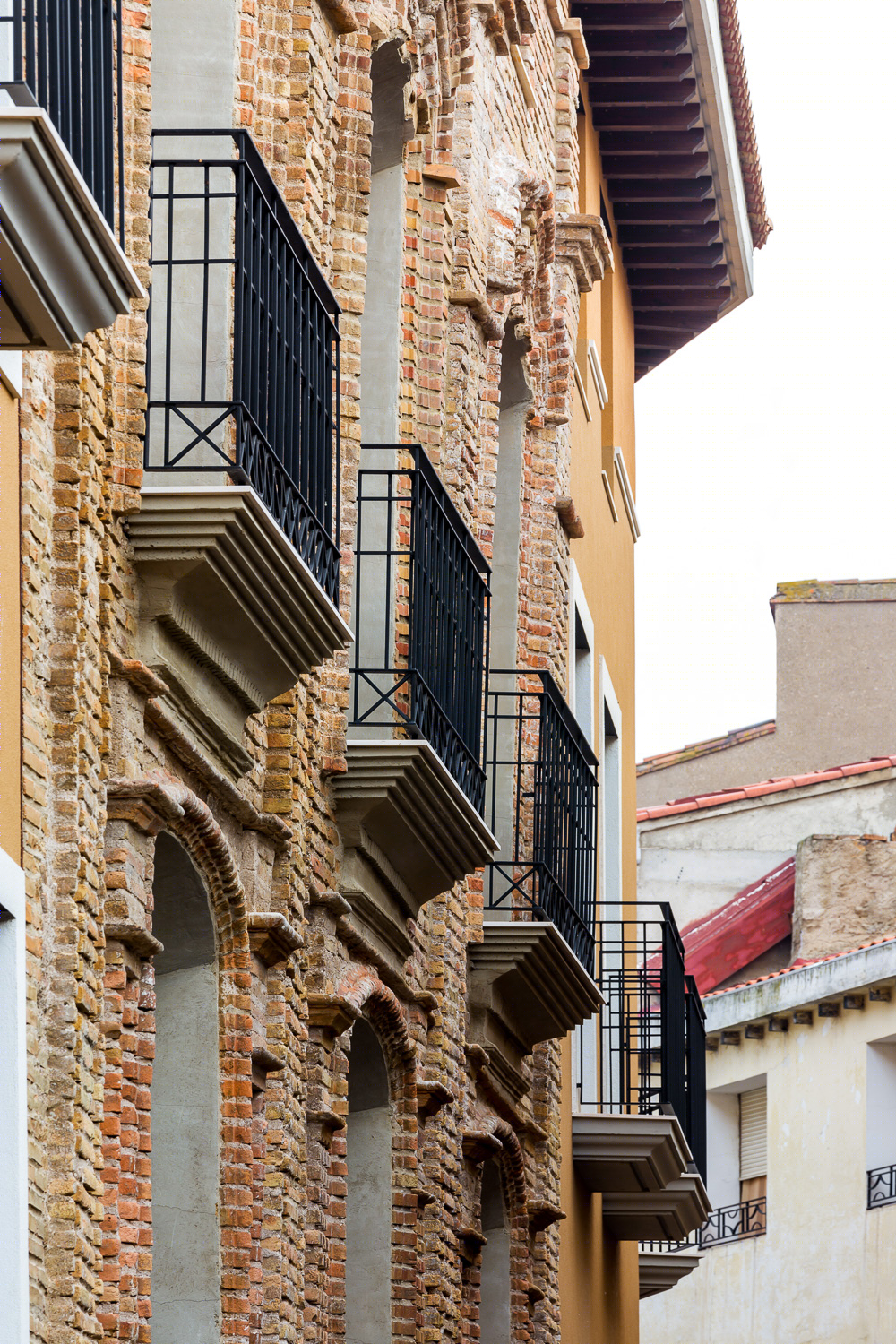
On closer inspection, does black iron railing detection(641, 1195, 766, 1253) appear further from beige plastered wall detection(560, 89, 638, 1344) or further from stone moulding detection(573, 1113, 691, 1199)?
stone moulding detection(573, 1113, 691, 1199)

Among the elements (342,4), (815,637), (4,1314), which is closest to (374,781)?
(342,4)

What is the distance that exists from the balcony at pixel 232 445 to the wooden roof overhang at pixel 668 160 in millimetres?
10665

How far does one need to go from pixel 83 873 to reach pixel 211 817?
1322mm

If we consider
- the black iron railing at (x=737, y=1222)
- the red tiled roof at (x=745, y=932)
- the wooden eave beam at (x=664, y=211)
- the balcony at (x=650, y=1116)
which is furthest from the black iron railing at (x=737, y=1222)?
the wooden eave beam at (x=664, y=211)

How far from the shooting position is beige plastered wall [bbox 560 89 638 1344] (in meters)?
18.3

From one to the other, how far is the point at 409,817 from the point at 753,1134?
24.7 meters

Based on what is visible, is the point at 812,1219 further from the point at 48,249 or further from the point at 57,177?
the point at 57,177

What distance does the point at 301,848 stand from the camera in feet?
34.0

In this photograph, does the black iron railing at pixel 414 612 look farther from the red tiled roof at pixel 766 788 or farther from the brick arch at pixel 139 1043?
the red tiled roof at pixel 766 788

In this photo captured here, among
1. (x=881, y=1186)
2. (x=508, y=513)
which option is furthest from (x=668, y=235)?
(x=881, y=1186)

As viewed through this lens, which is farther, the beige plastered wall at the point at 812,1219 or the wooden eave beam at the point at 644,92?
the beige plastered wall at the point at 812,1219

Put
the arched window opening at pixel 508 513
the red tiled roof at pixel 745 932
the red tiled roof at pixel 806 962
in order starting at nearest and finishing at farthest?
the arched window opening at pixel 508 513
the red tiled roof at pixel 806 962
the red tiled roof at pixel 745 932

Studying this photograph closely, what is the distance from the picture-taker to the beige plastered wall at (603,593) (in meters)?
18.3

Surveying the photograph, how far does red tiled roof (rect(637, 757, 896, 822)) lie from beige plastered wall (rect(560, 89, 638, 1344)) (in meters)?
13.3
